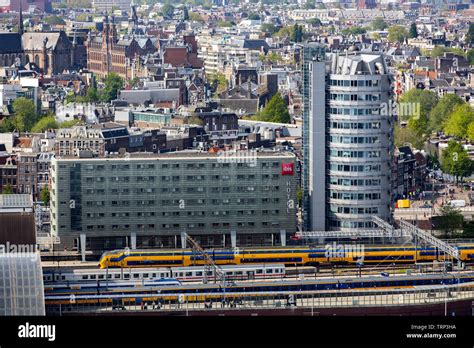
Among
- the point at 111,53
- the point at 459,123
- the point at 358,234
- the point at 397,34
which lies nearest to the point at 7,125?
the point at 459,123

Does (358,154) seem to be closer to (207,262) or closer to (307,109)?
(307,109)

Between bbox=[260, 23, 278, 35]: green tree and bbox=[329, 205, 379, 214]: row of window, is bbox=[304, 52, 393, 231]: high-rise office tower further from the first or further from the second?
bbox=[260, 23, 278, 35]: green tree

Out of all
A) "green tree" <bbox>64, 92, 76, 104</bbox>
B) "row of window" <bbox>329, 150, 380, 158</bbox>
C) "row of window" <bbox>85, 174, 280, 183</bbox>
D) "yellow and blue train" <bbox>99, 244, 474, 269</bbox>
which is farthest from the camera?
"green tree" <bbox>64, 92, 76, 104</bbox>

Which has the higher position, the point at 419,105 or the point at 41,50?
the point at 41,50

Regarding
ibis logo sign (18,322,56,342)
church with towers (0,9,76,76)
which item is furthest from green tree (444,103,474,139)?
ibis logo sign (18,322,56,342)

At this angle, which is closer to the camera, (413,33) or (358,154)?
(358,154)

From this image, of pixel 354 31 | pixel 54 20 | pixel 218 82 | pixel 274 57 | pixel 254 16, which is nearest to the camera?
pixel 218 82

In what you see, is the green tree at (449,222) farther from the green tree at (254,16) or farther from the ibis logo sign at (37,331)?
the green tree at (254,16)
